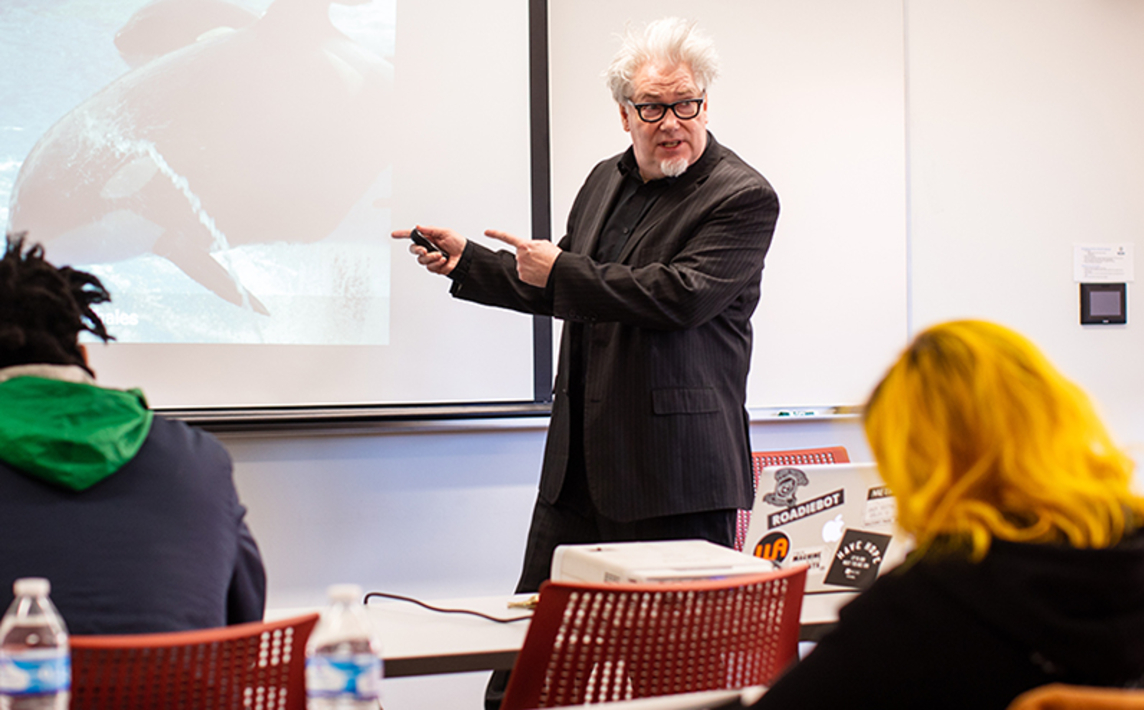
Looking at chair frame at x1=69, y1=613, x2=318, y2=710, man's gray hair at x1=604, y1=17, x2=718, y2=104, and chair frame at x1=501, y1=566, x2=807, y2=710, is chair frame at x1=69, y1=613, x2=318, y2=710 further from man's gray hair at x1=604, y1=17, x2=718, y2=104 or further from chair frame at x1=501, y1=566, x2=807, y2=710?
man's gray hair at x1=604, y1=17, x2=718, y2=104

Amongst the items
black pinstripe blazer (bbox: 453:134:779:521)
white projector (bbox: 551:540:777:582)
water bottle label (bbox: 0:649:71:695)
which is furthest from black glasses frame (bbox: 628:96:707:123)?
water bottle label (bbox: 0:649:71:695)

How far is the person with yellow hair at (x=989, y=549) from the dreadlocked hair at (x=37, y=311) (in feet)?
3.47

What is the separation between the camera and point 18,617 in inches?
40.4

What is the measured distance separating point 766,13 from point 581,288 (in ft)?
5.54

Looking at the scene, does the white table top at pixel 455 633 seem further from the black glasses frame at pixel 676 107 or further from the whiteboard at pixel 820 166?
the whiteboard at pixel 820 166

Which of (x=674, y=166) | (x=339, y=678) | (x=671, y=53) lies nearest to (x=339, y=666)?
(x=339, y=678)

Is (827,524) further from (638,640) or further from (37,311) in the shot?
(37,311)

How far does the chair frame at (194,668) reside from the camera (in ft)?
3.30

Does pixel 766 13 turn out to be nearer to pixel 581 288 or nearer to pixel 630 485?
pixel 581 288

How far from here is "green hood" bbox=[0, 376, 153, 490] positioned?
1168 mm

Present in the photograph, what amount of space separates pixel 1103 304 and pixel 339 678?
3394 mm

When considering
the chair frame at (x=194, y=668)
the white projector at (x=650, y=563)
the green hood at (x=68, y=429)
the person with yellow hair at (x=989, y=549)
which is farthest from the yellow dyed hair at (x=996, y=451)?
the green hood at (x=68, y=429)

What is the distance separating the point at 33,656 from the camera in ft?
3.20

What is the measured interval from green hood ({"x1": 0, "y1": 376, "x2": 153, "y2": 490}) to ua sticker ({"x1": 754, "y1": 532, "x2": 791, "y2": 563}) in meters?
1.06
